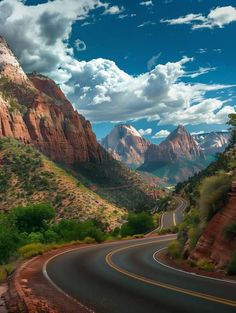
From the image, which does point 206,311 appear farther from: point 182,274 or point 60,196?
point 60,196

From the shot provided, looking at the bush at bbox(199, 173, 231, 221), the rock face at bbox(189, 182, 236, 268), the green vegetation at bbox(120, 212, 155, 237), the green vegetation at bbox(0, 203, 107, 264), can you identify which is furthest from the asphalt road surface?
the rock face at bbox(189, 182, 236, 268)

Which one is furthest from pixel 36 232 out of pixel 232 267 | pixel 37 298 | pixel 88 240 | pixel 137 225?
pixel 37 298

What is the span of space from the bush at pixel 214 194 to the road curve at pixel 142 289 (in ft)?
16.0

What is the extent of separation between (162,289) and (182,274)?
17.5 ft

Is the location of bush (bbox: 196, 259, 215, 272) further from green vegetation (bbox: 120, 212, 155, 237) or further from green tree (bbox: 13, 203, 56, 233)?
green tree (bbox: 13, 203, 56, 233)

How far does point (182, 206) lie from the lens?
141625 mm

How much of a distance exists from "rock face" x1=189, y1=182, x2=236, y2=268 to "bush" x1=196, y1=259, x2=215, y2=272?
12.3 inches

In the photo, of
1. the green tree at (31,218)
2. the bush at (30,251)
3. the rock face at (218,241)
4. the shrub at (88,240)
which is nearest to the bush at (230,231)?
the rock face at (218,241)

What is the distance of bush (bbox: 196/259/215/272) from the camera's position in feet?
77.2

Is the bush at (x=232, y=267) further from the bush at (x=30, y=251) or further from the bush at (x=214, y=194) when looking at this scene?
the bush at (x=30, y=251)

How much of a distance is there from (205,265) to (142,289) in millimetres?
7411

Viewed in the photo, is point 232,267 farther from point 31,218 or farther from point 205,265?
point 31,218

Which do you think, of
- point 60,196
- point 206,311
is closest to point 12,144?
point 60,196

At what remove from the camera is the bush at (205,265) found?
77.2ft
